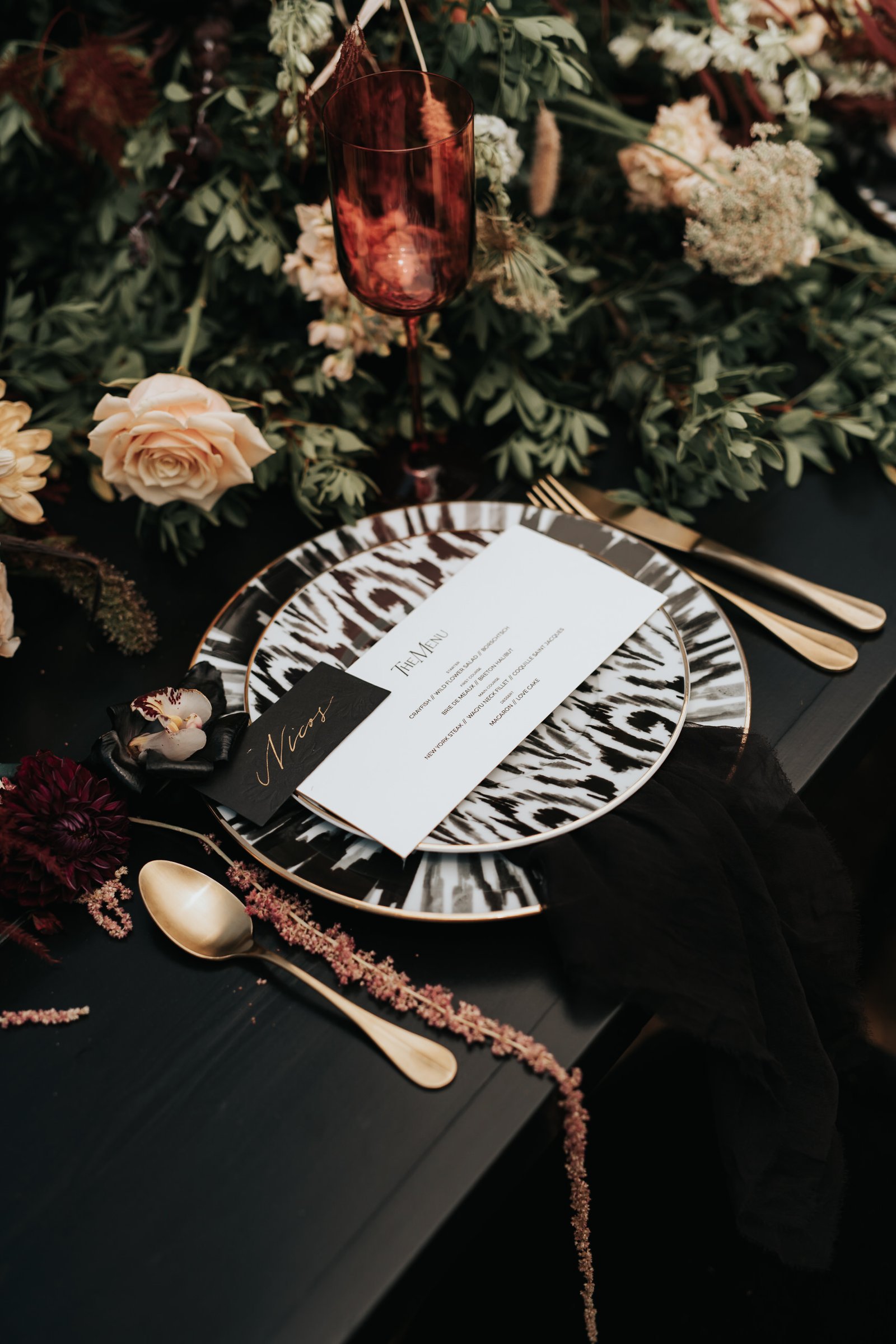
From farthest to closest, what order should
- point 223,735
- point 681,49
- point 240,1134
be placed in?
1. point 681,49
2. point 223,735
3. point 240,1134

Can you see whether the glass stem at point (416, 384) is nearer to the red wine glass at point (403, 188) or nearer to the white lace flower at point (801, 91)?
the red wine glass at point (403, 188)

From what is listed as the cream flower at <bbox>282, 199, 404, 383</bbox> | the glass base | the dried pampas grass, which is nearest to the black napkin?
the glass base

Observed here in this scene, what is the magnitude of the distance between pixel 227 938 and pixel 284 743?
14 centimetres

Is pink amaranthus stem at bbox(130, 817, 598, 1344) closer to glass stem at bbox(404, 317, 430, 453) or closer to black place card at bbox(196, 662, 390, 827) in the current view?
black place card at bbox(196, 662, 390, 827)

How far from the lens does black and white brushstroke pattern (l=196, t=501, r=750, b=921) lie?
58 centimetres

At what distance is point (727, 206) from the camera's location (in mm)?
869

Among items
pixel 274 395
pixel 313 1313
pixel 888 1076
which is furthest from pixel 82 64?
pixel 888 1076

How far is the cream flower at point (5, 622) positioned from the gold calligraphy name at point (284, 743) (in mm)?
237

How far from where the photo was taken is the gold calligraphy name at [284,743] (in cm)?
63

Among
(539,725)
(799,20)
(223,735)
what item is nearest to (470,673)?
(539,725)

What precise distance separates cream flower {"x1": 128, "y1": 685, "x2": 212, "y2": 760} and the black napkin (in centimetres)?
25

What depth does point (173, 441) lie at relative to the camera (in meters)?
0.75

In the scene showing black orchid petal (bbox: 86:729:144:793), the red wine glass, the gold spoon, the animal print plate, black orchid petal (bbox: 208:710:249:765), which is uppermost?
the red wine glass

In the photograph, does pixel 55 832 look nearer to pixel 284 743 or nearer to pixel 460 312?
pixel 284 743
